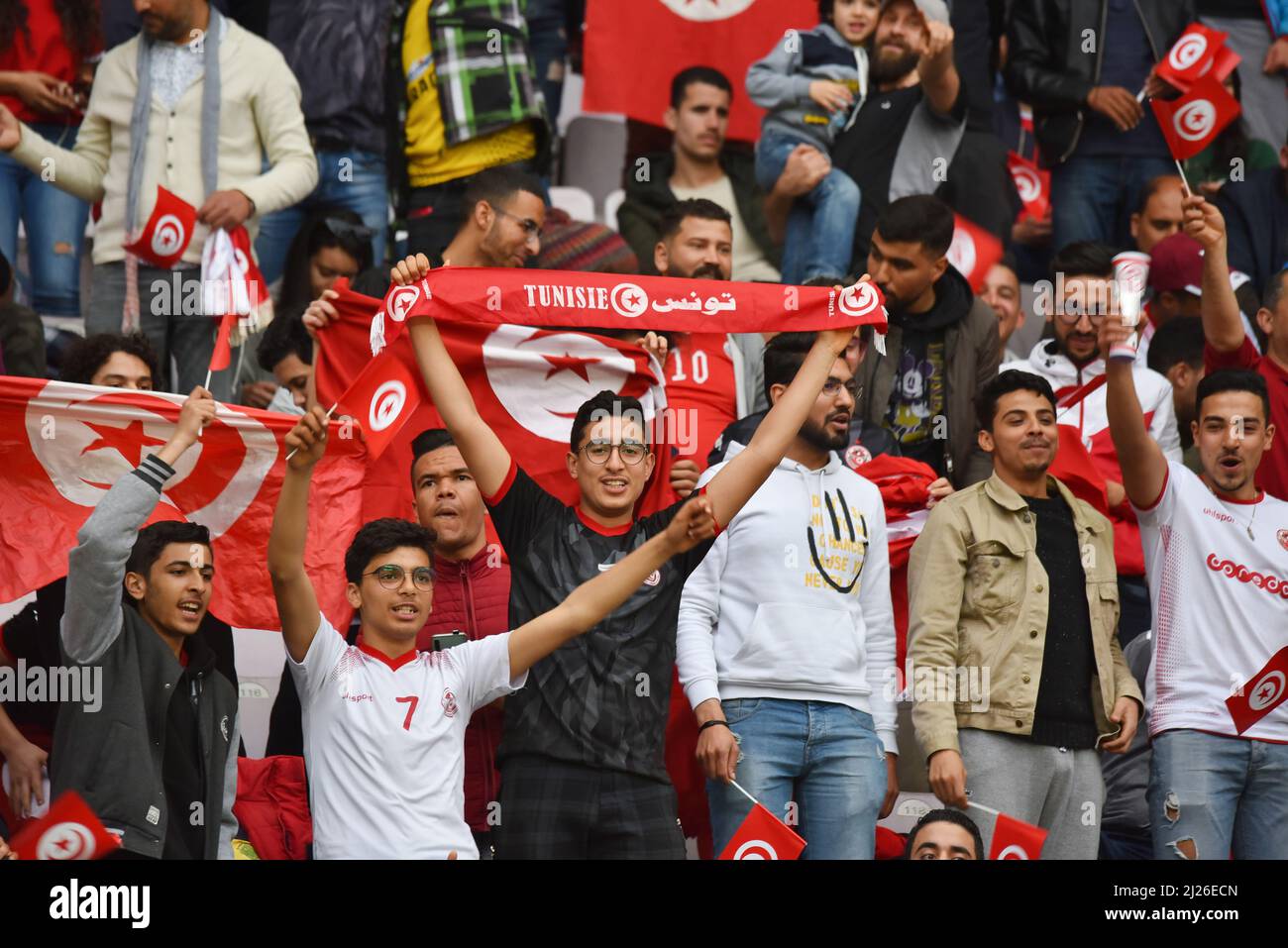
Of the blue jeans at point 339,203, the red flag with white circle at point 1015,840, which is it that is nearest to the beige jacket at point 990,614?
the red flag with white circle at point 1015,840

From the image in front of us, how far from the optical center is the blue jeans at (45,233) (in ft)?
32.2

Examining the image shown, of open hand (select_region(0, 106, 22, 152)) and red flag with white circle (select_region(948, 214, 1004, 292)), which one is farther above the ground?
open hand (select_region(0, 106, 22, 152))

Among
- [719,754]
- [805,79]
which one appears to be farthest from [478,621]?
[805,79]

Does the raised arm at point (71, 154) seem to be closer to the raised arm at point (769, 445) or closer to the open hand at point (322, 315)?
the open hand at point (322, 315)

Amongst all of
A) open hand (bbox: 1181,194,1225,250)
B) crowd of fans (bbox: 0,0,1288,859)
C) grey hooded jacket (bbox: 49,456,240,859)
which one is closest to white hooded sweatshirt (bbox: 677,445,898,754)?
crowd of fans (bbox: 0,0,1288,859)

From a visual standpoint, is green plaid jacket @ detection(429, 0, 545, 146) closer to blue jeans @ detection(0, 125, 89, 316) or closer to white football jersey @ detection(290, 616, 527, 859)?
blue jeans @ detection(0, 125, 89, 316)

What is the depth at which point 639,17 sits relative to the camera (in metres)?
11.5

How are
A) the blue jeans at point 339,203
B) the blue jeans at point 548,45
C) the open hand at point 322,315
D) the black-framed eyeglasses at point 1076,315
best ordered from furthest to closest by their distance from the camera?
the blue jeans at point 548,45 → the blue jeans at point 339,203 → the black-framed eyeglasses at point 1076,315 → the open hand at point 322,315

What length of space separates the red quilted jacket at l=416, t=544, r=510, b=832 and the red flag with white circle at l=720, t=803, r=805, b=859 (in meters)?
0.81

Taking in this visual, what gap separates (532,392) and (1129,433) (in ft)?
7.44

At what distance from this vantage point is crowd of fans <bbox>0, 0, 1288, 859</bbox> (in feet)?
21.4

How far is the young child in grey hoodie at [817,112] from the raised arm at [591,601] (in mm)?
→ 3664
